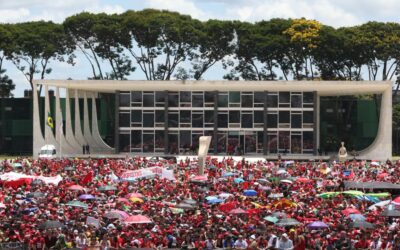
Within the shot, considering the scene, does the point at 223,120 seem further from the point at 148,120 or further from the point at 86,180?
the point at 86,180

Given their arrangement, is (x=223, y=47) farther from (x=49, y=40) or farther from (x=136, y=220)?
(x=136, y=220)

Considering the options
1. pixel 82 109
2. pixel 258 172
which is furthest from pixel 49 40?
pixel 258 172

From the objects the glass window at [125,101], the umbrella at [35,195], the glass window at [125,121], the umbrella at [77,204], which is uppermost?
the glass window at [125,101]

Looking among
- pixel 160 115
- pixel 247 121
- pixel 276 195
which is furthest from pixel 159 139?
pixel 276 195

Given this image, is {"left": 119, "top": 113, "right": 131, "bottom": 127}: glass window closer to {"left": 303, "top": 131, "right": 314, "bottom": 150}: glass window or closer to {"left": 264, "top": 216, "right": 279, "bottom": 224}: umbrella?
{"left": 303, "top": 131, "right": 314, "bottom": 150}: glass window

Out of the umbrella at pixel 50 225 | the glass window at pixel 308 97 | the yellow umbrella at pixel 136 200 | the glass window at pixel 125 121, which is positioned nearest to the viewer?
the umbrella at pixel 50 225

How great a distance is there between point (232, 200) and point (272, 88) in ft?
145

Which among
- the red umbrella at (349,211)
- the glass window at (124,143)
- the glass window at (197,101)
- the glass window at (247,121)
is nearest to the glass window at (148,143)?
the glass window at (124,143)

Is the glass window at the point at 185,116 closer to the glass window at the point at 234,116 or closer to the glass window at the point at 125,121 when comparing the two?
the glass window at the point at 234,116

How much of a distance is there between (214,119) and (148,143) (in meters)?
5.67

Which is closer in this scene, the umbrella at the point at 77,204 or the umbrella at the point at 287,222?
the umbrella at the point at 287,222

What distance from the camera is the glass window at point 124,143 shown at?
82500 millimetres

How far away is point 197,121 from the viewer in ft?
269

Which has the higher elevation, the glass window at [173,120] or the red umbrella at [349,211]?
the glass window at [173,120]
